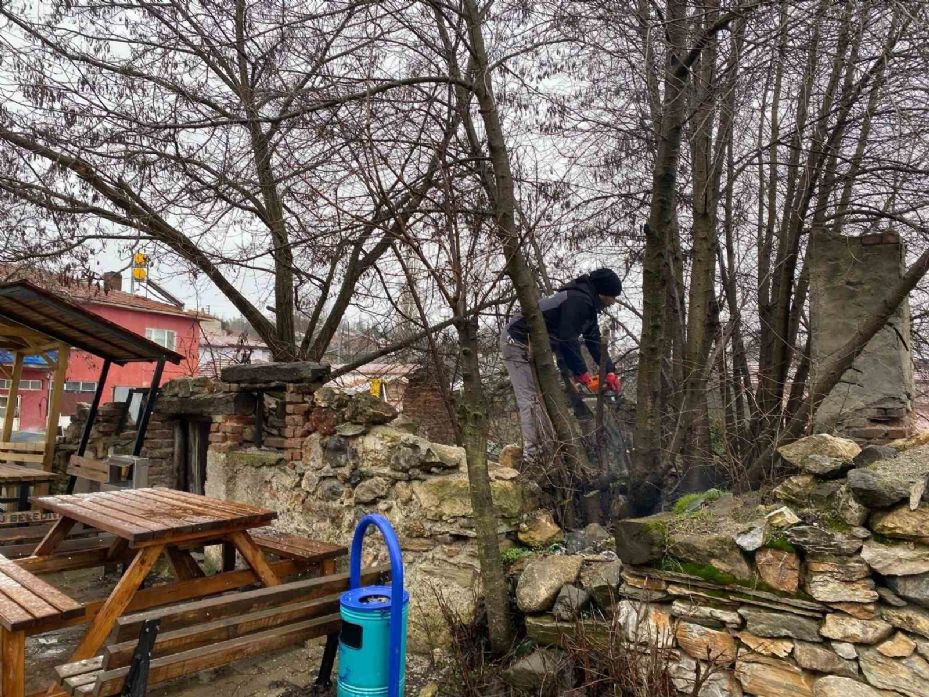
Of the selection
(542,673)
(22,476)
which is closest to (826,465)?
(542,673)

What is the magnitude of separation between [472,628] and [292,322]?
529 centimetres

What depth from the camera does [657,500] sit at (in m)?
4.29

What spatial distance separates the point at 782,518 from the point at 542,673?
1253 mm

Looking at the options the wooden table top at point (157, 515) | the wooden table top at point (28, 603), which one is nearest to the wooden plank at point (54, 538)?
the wooden table top at point (157, 515)

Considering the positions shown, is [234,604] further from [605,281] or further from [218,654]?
[605,281]

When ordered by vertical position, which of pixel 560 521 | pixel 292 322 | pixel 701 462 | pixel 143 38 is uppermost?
pixel 143 38

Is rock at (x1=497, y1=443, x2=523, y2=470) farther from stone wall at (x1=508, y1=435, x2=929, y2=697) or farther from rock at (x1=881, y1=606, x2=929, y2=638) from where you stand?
rock at (x1=881, y1=606, x2=929, y2=638)

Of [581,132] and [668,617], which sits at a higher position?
[581,132]

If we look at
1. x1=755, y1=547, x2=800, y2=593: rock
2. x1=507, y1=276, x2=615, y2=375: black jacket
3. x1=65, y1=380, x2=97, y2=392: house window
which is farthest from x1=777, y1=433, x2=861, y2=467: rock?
x1=65, y1=380, x2=97, y2=392: house window

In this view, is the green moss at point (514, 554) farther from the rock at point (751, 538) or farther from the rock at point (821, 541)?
the rock at point (821, 541)

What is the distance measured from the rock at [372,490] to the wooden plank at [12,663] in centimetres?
209

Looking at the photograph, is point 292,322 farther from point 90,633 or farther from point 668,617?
point 668,617

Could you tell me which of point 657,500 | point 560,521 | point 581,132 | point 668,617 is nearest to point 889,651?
point 668,617

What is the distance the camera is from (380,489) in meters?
4.40
